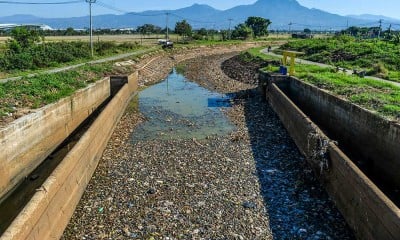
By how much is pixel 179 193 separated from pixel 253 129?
777 cm

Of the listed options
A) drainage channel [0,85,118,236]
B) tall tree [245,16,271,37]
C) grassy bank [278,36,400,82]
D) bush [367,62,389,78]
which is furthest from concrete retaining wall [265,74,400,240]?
tall tree [245,16,271,37]

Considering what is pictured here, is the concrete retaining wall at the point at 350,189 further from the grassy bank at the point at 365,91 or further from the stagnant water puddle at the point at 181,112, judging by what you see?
the stagnant water puddle at the point at 181,112

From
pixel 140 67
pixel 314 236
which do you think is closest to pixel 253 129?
pixel 314 236

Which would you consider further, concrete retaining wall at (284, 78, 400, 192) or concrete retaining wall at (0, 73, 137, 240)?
concrete retaining wall at (284, 78, 400, 192)

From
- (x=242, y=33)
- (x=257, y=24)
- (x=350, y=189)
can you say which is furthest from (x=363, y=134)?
(x=257, y=24)

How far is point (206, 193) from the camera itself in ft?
34.4

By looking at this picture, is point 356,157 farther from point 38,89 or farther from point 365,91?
point 38,89

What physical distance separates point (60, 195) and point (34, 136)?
17.6 feet

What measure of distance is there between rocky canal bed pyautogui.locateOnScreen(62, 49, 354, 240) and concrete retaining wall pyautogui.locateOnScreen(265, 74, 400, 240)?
1.24 feet

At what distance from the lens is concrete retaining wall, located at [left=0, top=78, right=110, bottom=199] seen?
11.0m

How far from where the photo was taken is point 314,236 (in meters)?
8.37

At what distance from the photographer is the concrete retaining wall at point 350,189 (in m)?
6.76

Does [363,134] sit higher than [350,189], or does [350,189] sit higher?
[363,134]

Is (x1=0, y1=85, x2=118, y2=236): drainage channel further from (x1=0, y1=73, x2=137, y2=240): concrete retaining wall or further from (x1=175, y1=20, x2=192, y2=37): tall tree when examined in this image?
(x1=175, y1=20, x2=192, y2=37): tall tree
